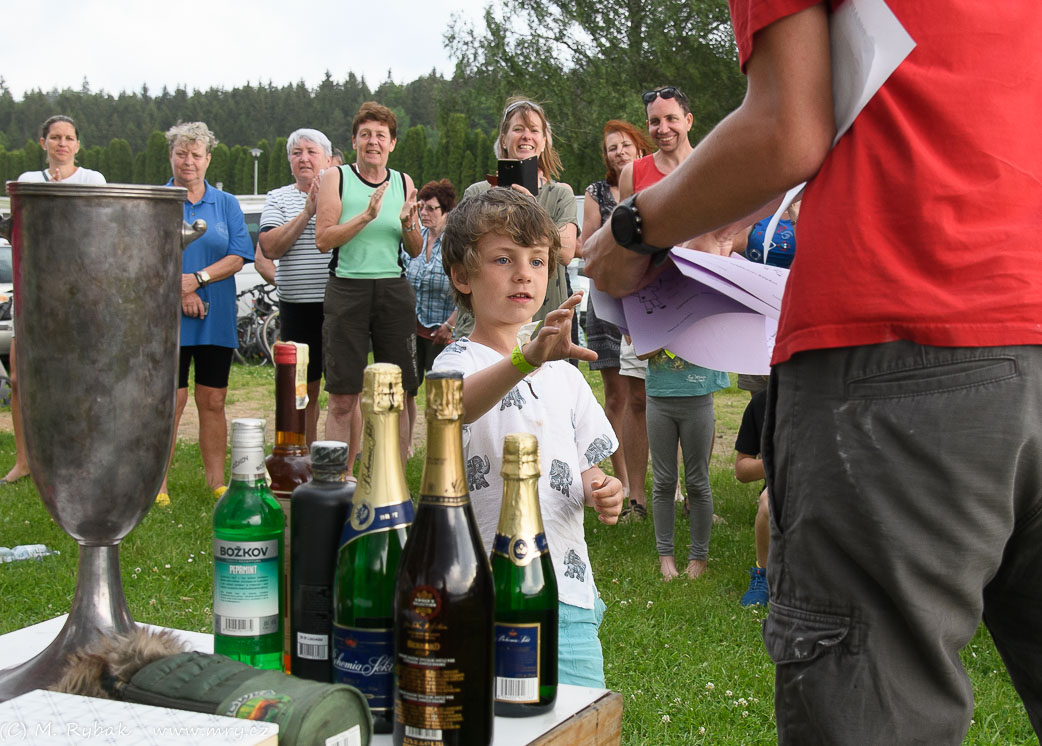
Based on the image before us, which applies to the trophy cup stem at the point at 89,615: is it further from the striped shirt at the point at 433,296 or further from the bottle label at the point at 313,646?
the striped shirt at the point at 433,296

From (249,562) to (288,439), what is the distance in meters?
0.21

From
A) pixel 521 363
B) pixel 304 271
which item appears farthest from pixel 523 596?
pixel 304 271

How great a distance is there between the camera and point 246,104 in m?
81.9

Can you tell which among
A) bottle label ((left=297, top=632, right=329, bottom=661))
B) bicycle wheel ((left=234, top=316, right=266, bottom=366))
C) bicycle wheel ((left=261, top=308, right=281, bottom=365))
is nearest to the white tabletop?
bottle label ((left=297, top=632, right=329, bottom=661))

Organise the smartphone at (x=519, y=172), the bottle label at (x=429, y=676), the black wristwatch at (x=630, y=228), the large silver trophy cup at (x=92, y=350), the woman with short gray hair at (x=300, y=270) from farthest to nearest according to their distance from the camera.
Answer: the woman with short gray hair at (x=300, y=270)
the smartphone at (x=519, y=172)
the black wristwatch at (x=630, y=228)
the large silver trophy cup at (x=92, y=350)
the bottle label at (x=429, y=676)

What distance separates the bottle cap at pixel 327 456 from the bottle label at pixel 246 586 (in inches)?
5.1

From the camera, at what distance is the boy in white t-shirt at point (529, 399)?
204 cm

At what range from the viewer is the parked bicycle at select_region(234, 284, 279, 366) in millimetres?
12984

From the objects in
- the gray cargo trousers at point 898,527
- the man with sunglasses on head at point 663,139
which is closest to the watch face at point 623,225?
the gray cargo trousers at point 898,527

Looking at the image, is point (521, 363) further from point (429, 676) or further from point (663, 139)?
point (663, 139)

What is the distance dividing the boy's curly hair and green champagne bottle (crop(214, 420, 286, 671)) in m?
1.12

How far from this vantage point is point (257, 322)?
43.4 feet

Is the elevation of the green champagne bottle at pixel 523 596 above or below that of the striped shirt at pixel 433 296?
below

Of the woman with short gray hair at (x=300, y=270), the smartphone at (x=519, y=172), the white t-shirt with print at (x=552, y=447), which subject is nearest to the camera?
the white t-shirt with print at (x=552, y=447)
